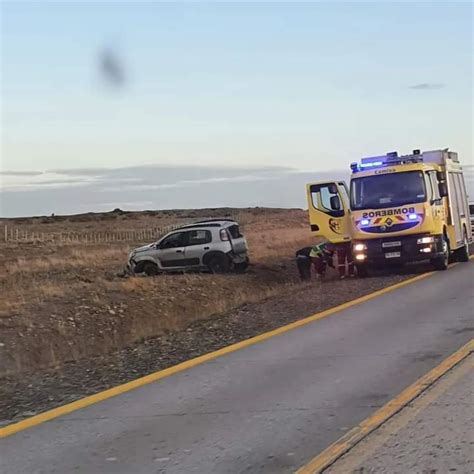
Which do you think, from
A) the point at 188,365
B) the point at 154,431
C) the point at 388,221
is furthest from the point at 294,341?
the point at 388,221

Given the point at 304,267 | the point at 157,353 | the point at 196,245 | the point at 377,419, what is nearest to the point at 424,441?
the point at 377,419

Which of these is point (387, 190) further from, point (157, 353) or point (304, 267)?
point (157, 353)

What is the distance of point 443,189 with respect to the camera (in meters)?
21.5

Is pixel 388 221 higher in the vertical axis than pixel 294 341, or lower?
higher

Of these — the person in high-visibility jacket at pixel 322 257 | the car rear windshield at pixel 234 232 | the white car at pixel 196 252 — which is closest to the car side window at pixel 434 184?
the person in high-visibility jacket at pixel 322 257

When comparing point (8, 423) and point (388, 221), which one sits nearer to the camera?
point (8, 423)

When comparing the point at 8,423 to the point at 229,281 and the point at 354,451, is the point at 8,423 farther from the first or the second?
the point at 229,281

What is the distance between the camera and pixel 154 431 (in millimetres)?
Answer: 6562

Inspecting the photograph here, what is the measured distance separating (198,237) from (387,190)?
24.0 feet

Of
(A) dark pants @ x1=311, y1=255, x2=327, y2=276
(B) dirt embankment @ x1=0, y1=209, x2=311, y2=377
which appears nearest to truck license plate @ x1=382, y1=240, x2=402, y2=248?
(A) dark pants @ x1=311, y1=255, x2=327, y2=276

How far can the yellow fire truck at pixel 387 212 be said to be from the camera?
20.0m

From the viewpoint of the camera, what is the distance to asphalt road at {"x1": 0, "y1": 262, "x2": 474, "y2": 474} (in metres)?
5.77

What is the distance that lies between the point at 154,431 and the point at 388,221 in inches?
571

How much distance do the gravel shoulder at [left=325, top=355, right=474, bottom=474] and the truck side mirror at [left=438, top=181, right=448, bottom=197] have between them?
1459 cm
